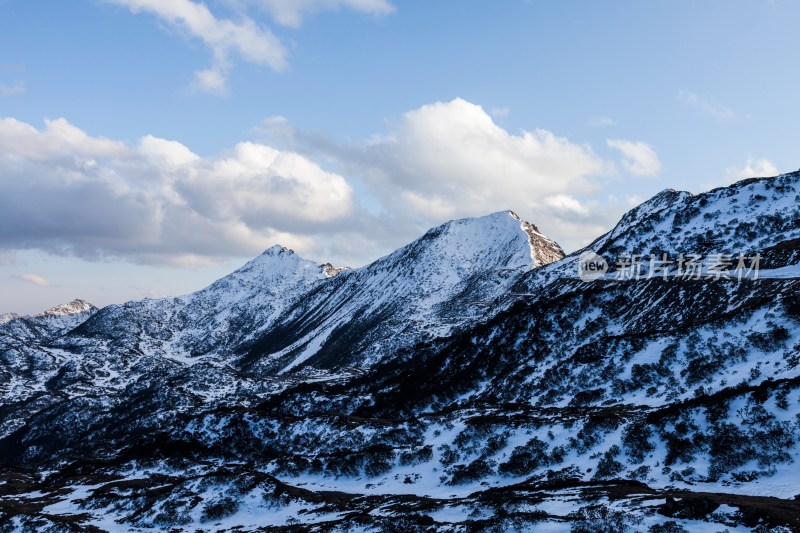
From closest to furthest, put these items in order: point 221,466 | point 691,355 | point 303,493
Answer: point 303,493
point 691,355
point 221,466

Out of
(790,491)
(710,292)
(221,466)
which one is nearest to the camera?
(790,491)

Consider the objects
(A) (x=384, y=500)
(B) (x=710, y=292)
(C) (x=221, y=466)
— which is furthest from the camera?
(B) (x=710, y=292)

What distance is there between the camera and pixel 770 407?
4909 centimetres

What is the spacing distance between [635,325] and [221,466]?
6845 centimetres

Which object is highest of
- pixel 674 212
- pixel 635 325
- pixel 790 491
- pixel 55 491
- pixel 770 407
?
pixel 674 212

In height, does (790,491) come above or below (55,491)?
above

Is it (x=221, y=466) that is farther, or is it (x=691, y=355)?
(x=221, y=466)

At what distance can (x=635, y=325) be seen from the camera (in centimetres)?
9131

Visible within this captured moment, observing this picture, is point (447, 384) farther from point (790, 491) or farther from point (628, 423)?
point (790, 491)

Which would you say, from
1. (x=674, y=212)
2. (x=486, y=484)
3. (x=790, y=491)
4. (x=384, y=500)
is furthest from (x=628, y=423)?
(x=674, y=212)

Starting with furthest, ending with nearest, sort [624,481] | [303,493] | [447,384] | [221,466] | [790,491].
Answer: [447,384], [221,466], [303,493], [624,481], [790,491]

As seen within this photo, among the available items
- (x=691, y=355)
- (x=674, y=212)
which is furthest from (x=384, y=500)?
(x=674, y=212)

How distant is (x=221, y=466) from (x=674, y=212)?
4430 inches

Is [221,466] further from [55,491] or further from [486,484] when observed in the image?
[486,484]
